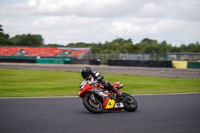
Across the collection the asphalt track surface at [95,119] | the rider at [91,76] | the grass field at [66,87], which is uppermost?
the rider at [91,76]

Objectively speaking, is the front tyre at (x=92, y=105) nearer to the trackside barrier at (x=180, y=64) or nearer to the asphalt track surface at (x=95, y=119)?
the asphalt track surface at (x=95, y=119)

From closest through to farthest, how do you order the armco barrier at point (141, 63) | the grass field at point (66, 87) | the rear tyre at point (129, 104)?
the rear tyre at point (129, 104) → the grass field at point (66, 87) → the armco barrier at point (141, 63)

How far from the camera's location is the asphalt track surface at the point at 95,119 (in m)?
6.26

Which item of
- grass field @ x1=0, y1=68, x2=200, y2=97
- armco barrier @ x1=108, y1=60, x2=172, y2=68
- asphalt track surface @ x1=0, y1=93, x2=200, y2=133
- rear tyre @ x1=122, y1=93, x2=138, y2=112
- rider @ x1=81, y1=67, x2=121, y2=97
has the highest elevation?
rider @ x1=81, y1=67, x2=121, y2=97

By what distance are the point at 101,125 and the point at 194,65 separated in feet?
114

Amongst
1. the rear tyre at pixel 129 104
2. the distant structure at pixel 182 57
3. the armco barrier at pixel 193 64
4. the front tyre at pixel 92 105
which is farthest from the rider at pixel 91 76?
the distant structure at pixel 182 57

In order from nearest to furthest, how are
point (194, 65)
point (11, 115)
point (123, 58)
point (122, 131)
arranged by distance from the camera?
point (122, 131) → point (11, 115) → point (194, 65) → point (123, 58)

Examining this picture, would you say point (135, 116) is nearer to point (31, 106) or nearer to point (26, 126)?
point (26, 126)

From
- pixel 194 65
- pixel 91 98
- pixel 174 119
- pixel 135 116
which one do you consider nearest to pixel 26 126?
pixel 91 98

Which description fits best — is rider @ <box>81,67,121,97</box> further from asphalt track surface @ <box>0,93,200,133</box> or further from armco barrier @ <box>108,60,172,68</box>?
armco barrier @ <box>108,60,172,68</box>

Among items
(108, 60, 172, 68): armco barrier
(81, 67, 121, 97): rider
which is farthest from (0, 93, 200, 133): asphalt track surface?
(108, 60, 172, 68): armco barrier

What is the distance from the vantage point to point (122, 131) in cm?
609

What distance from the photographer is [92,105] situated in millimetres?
8312

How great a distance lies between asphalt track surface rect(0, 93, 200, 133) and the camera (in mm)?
6257
